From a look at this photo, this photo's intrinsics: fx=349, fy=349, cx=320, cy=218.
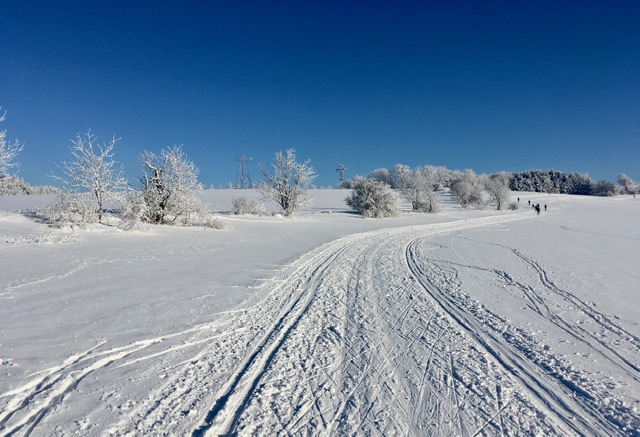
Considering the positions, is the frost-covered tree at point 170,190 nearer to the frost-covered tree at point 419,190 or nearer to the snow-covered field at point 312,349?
the snow-covered field at point 312,349

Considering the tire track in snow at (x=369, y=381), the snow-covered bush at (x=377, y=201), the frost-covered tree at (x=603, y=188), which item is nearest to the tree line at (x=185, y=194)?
the snow-covered bush at (x=377, y=201)

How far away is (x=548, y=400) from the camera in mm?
3852

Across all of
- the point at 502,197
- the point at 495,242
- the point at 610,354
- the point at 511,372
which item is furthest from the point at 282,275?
the point at 502,197

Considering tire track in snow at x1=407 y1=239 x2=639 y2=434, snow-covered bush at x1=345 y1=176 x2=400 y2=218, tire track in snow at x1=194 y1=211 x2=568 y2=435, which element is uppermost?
snow-covered bush at x1=345 y1=176 x2=400 y2=218

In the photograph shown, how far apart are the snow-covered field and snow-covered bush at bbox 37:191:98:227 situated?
587 cm

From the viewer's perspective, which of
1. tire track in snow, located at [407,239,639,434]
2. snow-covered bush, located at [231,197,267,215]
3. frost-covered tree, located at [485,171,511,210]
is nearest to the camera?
tire track in snow, located at [407,239,639,434]

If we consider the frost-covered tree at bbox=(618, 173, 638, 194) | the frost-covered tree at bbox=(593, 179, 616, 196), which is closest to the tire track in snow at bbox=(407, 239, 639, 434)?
the frost-covered tree at bbox=(593, 179, 616, 196)

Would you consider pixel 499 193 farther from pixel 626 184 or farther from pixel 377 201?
pixel 626 184

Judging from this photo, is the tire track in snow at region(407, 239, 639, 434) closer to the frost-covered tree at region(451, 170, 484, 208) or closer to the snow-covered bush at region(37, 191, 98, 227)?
the snow-covered bush at region(37, 191, 98, 227)

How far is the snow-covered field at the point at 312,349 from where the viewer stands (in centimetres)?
346

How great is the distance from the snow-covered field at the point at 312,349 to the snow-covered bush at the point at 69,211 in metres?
5.87

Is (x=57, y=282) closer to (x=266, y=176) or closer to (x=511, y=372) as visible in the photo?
(x=511, y=372)

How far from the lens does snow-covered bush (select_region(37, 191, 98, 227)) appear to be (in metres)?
15.7

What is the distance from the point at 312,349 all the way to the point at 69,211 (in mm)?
16225
